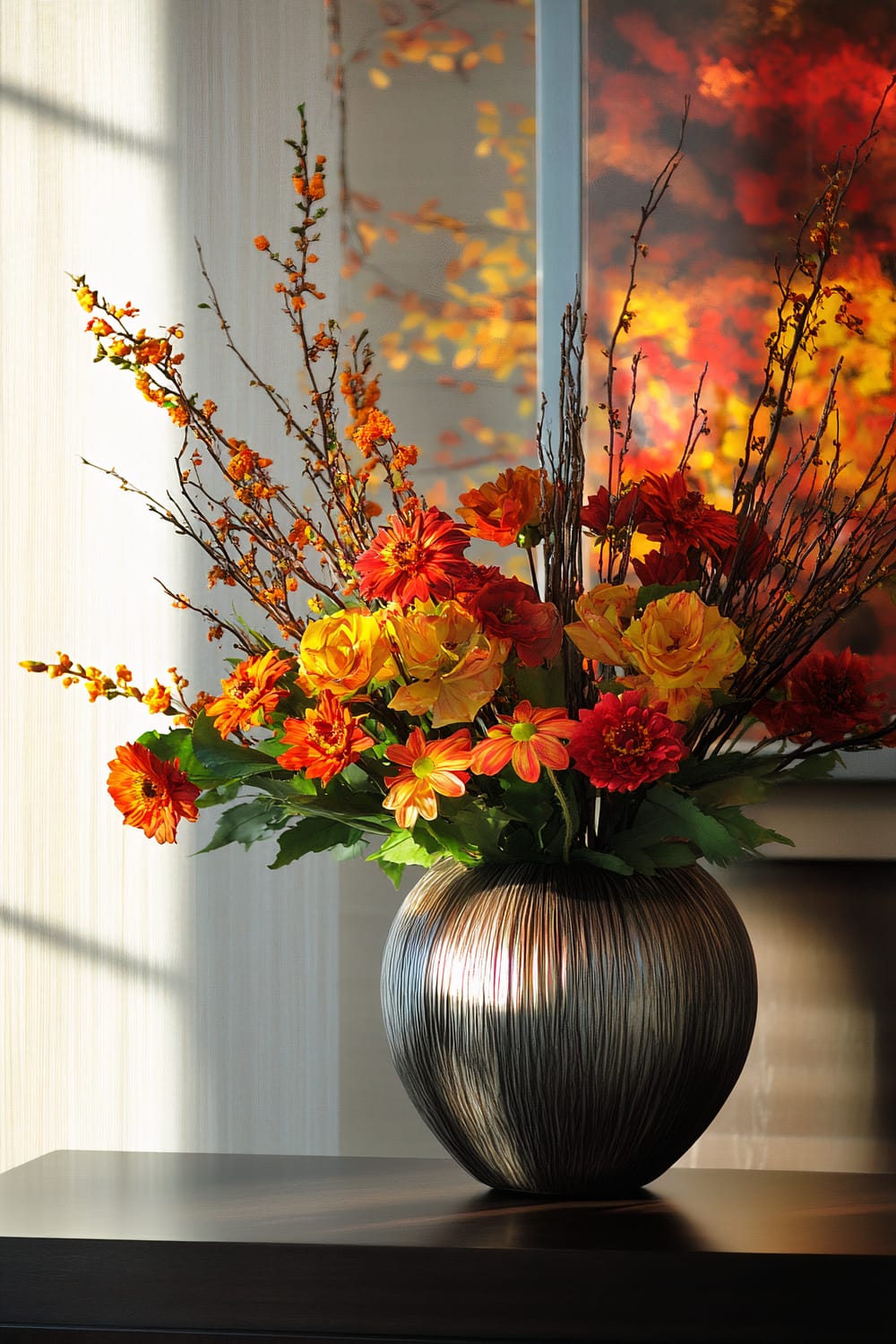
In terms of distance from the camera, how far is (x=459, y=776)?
79 cm

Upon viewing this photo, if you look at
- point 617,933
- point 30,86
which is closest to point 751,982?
point 617,933

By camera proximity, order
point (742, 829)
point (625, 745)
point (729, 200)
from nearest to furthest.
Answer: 1. point (625, 745)
2. point (742, 829)
3. point (729, 200)

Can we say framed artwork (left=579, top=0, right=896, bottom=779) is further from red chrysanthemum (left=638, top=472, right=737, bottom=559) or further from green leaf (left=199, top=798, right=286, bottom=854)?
green leaf (left=199, top=798, right=286, bottom=854)

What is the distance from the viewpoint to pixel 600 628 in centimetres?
82

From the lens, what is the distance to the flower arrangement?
0.79 meters

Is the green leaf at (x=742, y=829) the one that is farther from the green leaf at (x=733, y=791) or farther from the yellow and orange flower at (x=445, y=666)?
the yellow and orange flower at (x=445, y=666)

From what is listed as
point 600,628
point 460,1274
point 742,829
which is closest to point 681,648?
point 600,628

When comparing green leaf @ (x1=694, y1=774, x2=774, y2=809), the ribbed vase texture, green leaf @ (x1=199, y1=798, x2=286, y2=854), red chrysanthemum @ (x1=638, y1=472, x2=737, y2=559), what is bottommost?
the ribbed vase texture

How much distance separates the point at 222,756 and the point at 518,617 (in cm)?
22

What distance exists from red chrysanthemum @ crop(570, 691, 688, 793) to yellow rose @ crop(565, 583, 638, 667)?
0.04 metres

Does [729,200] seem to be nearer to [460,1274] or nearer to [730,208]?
[730,208]

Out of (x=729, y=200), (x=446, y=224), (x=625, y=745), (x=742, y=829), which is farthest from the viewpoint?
(x=446, y=224)

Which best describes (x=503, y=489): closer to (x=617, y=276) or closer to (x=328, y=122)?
(x=617, y=276)

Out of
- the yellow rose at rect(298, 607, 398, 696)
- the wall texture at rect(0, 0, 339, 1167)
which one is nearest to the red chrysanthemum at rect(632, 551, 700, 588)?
the yellow rose at rect(298, 607, 398, 696)
